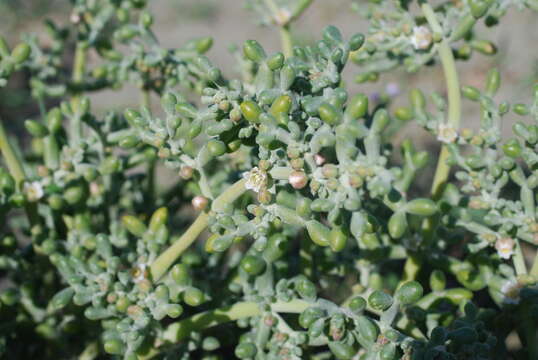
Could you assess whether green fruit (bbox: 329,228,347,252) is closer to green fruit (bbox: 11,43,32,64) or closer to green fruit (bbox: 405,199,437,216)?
green fruit (bbox: 405,199,437,216)

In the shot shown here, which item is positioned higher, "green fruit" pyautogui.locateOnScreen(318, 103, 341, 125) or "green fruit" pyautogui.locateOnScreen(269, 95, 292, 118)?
"green fruit" pyautogui.locateOnScreen(269, 95, 292, 118)

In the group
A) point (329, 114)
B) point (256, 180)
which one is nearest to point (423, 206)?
point (329, 114)

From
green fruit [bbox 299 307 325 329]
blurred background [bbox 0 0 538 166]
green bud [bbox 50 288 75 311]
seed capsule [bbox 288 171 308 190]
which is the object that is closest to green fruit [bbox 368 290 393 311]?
green fruit [bbox 299 307 325 329]

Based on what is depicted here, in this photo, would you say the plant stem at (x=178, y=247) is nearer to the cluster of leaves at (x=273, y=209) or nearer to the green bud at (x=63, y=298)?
the cluster of leaves at (x=273, y=209)

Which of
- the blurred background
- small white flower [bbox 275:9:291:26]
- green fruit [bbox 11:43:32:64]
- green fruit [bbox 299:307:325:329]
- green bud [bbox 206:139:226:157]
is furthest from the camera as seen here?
the blurred background

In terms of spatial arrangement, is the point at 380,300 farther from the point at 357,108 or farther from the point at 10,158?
the point at 10,158

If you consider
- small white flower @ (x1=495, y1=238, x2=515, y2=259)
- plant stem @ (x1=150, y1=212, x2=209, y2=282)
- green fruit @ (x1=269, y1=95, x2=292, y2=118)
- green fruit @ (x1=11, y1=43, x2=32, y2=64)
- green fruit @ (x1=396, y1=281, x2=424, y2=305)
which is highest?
green fruit @ (x1=11, y1=43, x2=32, y2=64)

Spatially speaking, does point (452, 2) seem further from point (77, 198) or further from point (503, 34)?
point (503, 34)
